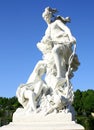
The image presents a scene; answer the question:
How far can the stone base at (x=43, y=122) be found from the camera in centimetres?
1066

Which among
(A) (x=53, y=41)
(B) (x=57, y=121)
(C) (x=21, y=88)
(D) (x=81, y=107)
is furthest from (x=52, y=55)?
(D) (x=81, y=107)

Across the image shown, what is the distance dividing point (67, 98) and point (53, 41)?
6.70ft

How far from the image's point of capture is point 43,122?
36.3ft

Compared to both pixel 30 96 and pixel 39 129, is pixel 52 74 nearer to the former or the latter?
pixel 30 96

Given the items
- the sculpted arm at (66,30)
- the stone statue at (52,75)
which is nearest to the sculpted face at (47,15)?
the stone statue at (52,75)

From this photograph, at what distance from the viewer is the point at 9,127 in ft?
36.3

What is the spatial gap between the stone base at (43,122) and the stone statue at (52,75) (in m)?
0.20

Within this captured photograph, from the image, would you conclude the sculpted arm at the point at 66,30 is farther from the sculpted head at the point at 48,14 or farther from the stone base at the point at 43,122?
the stone base at the point at 43,122

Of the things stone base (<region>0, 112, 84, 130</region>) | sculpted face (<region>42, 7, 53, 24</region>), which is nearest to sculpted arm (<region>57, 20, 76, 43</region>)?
sculpted face (<region>42, 7, 53, 24</region>)

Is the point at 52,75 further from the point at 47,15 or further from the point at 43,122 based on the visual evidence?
the point at 47,15

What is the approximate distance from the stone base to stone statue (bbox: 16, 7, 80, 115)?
199 mm

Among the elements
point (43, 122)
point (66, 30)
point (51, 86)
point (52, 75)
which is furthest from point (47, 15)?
point (43, 122)

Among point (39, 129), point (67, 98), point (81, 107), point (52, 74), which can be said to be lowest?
point (39, 129)

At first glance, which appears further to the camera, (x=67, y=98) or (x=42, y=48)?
(x=42, y=48)
